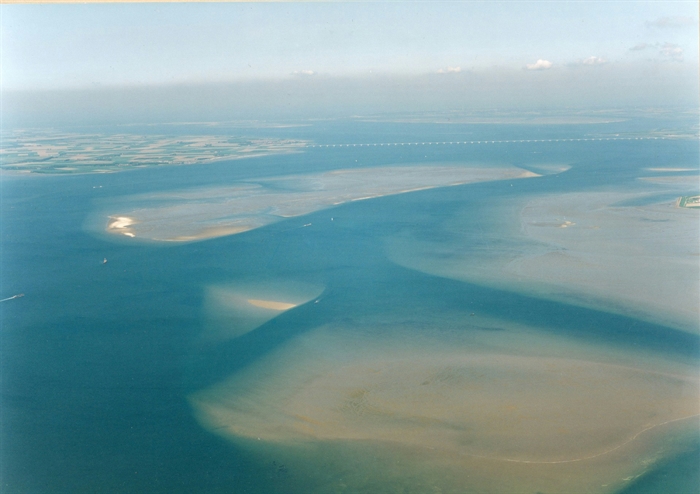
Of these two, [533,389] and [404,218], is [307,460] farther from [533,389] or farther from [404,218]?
[404,218]

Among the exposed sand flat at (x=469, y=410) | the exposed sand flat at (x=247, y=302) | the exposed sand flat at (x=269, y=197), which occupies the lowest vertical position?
the exposed sand flat at (x=469, y=410)

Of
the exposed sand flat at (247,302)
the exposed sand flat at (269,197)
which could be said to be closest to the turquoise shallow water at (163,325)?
the exposed sand flat at (247,302)

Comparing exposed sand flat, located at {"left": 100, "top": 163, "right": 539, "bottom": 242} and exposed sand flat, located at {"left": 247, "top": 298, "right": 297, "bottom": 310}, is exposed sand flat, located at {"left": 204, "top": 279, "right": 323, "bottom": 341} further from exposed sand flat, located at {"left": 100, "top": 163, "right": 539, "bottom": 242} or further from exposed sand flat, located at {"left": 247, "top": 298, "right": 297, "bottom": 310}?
exposed sand flat, located at {"left": 100, "top": 163, "right": 539, "bottom": 242}

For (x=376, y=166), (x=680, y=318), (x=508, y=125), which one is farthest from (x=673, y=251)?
(x=508, y=125)

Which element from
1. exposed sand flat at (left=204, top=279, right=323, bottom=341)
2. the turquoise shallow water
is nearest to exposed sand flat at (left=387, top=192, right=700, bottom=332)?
the turquoise shallow water

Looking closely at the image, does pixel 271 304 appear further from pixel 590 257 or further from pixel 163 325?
pixel 590 257

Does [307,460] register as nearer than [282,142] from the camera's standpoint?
Yes

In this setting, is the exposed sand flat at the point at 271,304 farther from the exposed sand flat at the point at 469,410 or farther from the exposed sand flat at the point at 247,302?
the exposed sand flat at the point at 469,410
